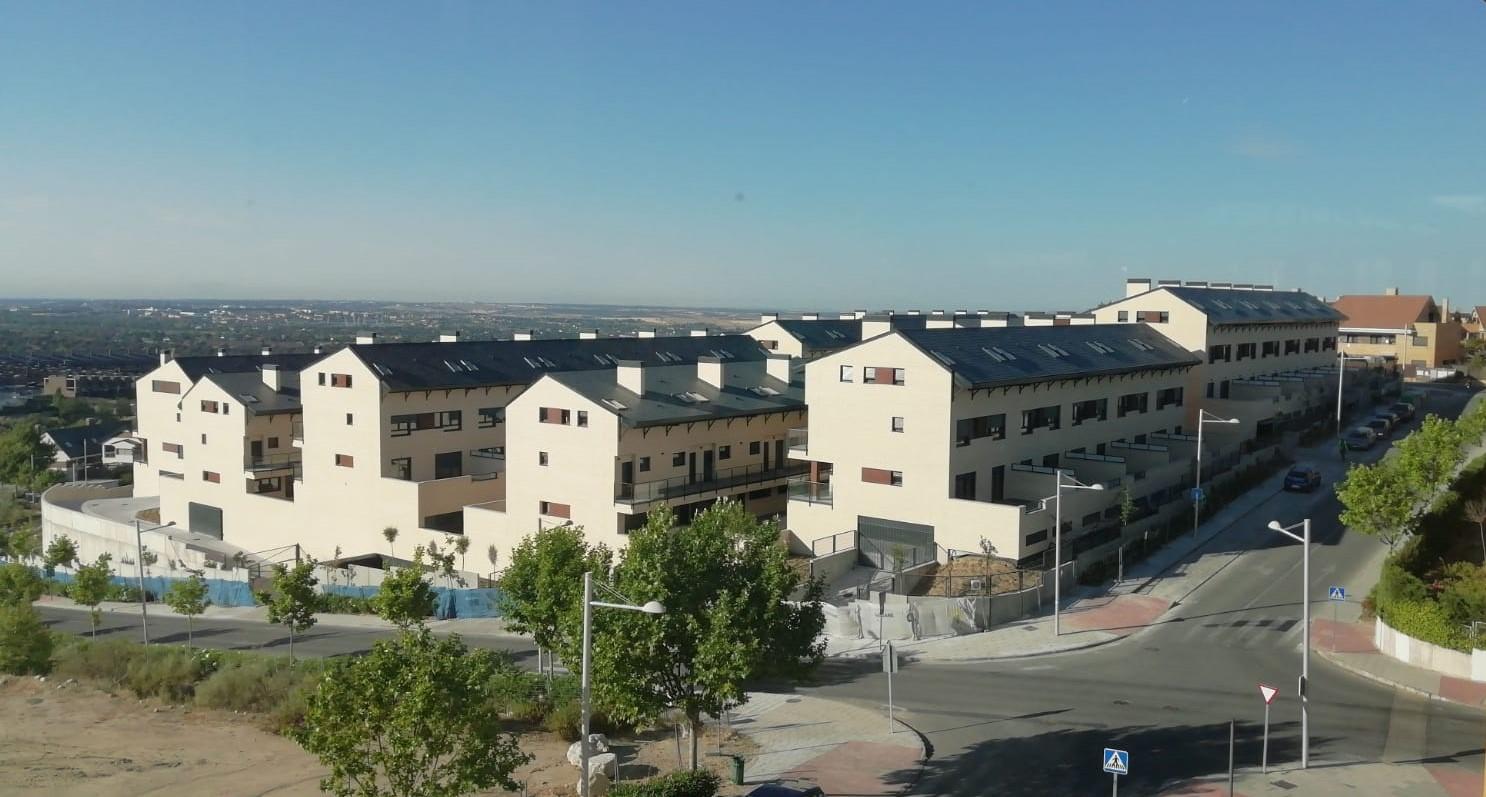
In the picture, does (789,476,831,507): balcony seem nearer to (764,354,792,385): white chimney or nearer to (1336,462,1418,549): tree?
(764,354,792,385): white chimney

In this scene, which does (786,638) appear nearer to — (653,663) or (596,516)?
(653,663)

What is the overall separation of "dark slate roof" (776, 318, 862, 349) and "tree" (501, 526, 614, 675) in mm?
48067

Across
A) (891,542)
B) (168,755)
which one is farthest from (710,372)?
(168,755)

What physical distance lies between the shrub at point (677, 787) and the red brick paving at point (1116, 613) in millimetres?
19567

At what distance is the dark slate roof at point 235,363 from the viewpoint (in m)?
71.8

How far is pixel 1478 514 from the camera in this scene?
136ft

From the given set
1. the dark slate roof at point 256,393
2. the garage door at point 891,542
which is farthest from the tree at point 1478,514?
the dark slate roof at point 256,393

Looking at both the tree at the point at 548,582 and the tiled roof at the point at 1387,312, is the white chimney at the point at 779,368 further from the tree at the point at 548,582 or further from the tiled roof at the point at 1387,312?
the tiled roof at the point at 1387,312

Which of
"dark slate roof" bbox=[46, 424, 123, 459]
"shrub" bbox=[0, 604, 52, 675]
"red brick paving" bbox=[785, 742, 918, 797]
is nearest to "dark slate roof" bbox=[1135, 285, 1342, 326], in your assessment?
"red brick paving" bbox=[785, 742, 918, 797]

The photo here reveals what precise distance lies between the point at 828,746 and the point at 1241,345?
5560cm

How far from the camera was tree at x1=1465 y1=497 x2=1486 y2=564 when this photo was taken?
41.0 metres

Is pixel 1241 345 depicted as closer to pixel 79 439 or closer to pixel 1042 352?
pixel 1042 352

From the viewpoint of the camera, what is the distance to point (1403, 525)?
137 ft

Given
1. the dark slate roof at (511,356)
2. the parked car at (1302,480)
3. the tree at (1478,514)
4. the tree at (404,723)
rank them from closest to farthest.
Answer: the tree at (404,723) → the tree at (1478,514) → the parked car at (1302,480) → the dark slate roof at (511,356)
